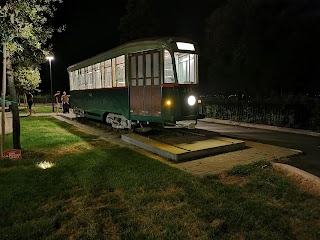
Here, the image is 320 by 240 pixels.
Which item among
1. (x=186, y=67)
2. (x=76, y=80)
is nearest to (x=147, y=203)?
(x=186, y=67)

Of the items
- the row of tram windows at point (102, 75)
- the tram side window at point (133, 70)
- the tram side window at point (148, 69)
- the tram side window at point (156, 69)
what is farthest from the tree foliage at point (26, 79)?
the tram side window at point (156, 69)

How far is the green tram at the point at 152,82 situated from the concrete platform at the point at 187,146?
783mm

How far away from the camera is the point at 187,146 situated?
8930mm

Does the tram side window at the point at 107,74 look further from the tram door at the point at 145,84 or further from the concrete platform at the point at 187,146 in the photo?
the concrete platform at the point at 187,146

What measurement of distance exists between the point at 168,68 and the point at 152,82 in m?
0.78

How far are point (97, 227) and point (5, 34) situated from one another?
6.17 meters

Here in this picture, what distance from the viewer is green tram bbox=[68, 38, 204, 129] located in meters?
10.1

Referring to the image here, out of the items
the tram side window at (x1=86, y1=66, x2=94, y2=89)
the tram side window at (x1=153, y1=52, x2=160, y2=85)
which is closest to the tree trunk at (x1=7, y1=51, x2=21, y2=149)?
the tram side window at (x1=153, y1=52, x2=160, y2=85)

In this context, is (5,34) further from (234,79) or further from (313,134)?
(234,79)

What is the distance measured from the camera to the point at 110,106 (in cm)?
1353

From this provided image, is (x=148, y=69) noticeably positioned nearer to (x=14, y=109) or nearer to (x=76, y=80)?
(x=14, y=109)

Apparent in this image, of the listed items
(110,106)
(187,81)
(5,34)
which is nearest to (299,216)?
(187,81)

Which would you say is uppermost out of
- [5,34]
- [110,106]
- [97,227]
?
[5,34]

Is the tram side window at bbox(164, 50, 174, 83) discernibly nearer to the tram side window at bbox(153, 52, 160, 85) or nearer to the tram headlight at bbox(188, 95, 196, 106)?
the tram side window at bbox(153, 52, 160, 85)
